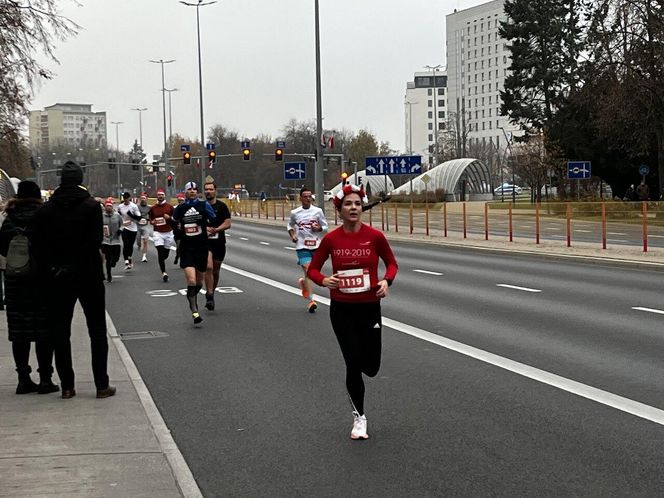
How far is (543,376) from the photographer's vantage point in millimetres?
9359

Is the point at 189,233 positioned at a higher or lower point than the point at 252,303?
higher

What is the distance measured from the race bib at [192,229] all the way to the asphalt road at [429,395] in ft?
4.05

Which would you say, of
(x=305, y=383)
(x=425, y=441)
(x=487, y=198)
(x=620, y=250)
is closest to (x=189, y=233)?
(x=305, y=383)

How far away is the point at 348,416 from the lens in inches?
310

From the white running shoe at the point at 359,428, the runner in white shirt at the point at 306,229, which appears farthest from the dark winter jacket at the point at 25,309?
the runner in white shirt at the point at 306,229

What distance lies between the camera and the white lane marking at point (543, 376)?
7797mm

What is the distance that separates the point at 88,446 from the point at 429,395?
9.84 feet

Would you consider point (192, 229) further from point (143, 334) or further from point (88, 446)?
point (88, 446)

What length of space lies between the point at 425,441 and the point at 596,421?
1.34m

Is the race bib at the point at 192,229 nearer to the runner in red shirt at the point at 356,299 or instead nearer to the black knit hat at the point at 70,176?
the black knit hat at the point at 70,176

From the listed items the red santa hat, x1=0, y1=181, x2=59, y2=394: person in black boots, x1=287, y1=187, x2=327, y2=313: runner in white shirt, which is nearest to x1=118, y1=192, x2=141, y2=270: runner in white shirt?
x1=287, y1=187, x2=327, y2=313: runner in white shirt

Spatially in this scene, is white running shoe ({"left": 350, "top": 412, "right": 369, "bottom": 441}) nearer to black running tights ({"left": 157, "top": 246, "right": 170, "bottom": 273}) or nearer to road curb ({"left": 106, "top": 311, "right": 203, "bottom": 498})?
road curb ({"left": 106, "top": 311, "right": 203, "bottom": 498})

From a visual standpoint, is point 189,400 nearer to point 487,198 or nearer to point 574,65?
point 574,65

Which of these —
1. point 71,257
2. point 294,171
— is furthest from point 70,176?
point 294,171
